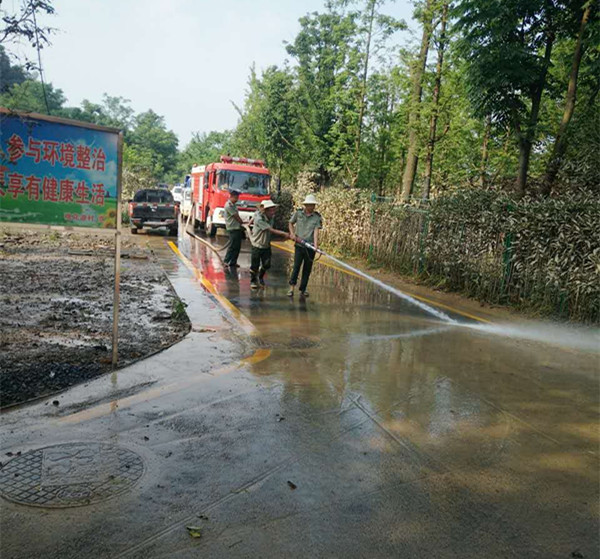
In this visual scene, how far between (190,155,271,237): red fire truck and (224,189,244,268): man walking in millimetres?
7146

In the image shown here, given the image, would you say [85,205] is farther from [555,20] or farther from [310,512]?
[555,20]

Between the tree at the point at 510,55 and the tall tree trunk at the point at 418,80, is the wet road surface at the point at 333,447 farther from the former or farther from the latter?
the tall tree trunk at the point at 418,80

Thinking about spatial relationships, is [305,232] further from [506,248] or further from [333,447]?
[333,447]

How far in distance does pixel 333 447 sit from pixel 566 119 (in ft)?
31.5

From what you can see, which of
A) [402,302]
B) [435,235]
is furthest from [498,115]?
[402,302]

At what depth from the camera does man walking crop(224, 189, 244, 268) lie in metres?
12.1

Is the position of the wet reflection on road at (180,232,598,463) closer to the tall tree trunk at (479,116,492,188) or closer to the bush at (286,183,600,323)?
the bush at (286,183,600,323)

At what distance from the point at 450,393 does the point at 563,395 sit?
3.60 feet

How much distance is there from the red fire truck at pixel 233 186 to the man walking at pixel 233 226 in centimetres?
715

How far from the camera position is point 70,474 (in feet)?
10.8

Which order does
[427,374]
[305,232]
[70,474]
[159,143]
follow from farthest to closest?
[159,143] < [305,232] < [427,374] < [70,474]

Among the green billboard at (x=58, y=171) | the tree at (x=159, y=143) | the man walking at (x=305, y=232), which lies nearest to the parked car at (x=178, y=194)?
the man walking at (x=305, y=232)

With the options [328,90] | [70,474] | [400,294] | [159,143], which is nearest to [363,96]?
[328,90]

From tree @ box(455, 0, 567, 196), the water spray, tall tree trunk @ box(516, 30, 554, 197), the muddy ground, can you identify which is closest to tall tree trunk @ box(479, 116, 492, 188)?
tall tree trunk @ box(516, 30, 554, 197)
